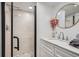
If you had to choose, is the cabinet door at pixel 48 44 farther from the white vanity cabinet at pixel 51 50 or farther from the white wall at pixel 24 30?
the white wall at pixel 24 30

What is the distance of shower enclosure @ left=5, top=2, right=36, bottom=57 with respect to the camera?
1.43 m

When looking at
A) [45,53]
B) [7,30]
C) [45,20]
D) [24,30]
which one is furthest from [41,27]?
[7,30]

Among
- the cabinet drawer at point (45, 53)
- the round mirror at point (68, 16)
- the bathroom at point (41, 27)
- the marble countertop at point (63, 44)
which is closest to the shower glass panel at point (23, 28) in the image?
the bathroom at point (41, 27)

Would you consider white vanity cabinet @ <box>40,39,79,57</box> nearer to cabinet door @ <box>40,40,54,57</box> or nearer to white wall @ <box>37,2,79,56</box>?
cabinet door @ <box>40,40,54,57</box>

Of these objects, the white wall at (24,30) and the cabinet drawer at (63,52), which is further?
the white wall at (24,30)

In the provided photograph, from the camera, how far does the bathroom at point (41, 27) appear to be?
4.62 ft

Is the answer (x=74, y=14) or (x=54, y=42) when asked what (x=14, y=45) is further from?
(x=74, y=14)

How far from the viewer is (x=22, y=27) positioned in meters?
1.43

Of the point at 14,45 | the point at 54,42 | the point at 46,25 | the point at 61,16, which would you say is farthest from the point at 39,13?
the point at 14,45

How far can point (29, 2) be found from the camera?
4.76 feet

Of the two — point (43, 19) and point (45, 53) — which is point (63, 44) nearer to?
point (45, 53)

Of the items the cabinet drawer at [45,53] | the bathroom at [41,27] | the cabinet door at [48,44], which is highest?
the bathroom at [41,27]

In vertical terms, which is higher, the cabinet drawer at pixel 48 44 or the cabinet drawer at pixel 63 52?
the cabinet drawer at pixel 48 44

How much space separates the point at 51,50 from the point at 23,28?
17.1 inches
